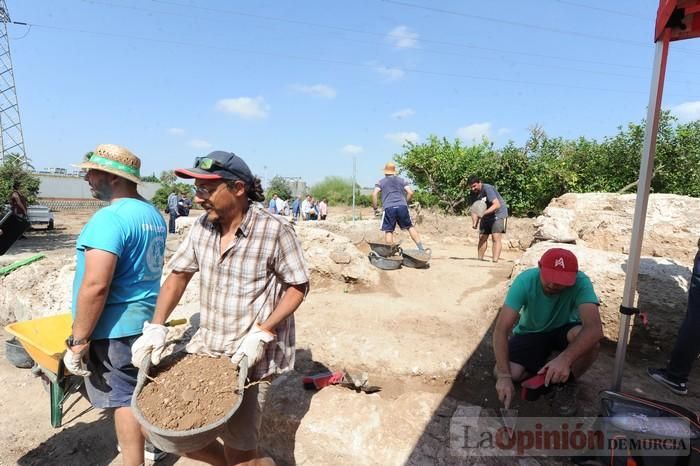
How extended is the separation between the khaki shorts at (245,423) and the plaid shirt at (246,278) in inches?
4.0

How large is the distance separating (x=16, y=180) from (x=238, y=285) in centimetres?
1586

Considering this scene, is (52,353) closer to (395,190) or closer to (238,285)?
(238,285)

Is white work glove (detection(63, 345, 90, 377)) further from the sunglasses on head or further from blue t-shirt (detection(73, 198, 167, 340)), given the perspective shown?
the sunglasses on head

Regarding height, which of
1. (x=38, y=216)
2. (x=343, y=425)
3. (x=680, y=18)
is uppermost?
(x=680, y=18)

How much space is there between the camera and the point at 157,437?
159 centimetres

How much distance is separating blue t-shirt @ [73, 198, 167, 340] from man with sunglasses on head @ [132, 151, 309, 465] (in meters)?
0.21

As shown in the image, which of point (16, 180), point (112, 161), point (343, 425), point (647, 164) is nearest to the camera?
point (112, 161)

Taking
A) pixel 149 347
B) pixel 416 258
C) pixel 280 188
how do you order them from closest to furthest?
pixel 149 347, pixel 416 258, pixel 280 188

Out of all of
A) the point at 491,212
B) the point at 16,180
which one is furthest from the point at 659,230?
the point at 16,180

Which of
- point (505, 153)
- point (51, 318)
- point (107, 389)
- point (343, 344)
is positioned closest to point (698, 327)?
point (343, 344)

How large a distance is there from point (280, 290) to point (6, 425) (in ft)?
8.68

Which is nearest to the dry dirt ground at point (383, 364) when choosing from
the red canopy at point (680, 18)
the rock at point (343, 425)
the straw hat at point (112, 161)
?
the rock at point (343, 425)

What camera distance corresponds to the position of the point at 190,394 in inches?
68.0

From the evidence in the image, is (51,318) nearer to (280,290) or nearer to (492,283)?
(280,290)
